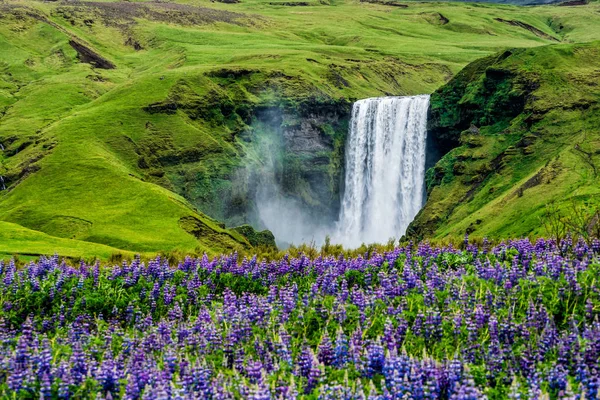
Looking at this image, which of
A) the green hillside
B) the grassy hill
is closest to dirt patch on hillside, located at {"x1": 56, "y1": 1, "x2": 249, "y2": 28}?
the grassy hill

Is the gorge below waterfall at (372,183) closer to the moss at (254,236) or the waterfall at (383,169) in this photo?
the waterfall at (383,169)

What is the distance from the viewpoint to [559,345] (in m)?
13.9

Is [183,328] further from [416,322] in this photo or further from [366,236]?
[366,236]

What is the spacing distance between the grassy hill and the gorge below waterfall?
7.16 meters

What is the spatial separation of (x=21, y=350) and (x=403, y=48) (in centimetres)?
16441

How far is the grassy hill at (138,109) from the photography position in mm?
62844

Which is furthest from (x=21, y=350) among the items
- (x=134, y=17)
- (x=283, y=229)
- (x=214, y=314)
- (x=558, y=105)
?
(x=134, y=17)

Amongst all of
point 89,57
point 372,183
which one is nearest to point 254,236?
point 372,183

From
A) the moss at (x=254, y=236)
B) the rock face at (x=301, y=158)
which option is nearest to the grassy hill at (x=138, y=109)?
the rock face at (x=301, y=158)

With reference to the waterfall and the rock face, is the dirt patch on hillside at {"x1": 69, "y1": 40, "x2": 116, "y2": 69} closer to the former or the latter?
the rock face

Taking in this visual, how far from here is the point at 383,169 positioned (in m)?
92.2

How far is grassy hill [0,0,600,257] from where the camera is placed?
62844 mm

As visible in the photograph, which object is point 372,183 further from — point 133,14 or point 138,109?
point 133,14

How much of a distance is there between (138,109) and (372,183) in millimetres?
31441
